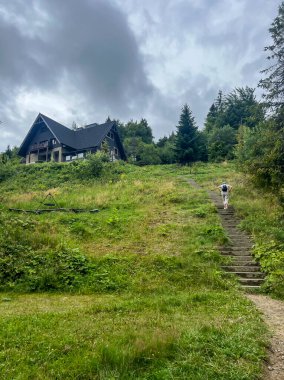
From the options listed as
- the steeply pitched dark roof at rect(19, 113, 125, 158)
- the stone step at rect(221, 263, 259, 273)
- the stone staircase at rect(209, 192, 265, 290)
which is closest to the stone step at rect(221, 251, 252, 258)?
the stone staircase at rect(209, 192, 265, 290)

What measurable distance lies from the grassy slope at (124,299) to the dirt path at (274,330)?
211 mm

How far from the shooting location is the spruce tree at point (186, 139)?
40812mm

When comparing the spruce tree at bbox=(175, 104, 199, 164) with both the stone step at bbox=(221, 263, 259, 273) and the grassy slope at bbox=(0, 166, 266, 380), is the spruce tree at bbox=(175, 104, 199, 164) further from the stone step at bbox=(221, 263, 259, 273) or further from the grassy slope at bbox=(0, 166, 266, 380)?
the stone step at bbox=(221, 263, 259, 273)

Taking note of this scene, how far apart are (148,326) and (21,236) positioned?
8.39 meters

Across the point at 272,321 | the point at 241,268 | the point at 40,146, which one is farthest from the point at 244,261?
the point at 40,146

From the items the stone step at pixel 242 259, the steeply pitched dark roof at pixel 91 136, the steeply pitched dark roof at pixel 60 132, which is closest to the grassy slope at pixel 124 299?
the stone step at pixel 242 259

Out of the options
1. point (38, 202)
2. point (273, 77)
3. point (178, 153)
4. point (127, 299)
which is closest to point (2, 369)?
point (127, 299)

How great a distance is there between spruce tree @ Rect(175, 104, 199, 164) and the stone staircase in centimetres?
2539

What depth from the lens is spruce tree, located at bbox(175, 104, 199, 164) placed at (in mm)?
40812

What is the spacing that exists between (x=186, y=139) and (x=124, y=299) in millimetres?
34245

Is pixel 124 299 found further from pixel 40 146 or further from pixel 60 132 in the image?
pixel 40 146

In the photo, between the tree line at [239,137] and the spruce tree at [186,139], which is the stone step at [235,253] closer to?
the tree line at [239,137]

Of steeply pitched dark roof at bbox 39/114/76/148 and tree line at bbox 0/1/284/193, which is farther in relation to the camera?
steeply pitched dark roof at bbox 39/114/76/148

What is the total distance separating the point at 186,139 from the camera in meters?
40.8
